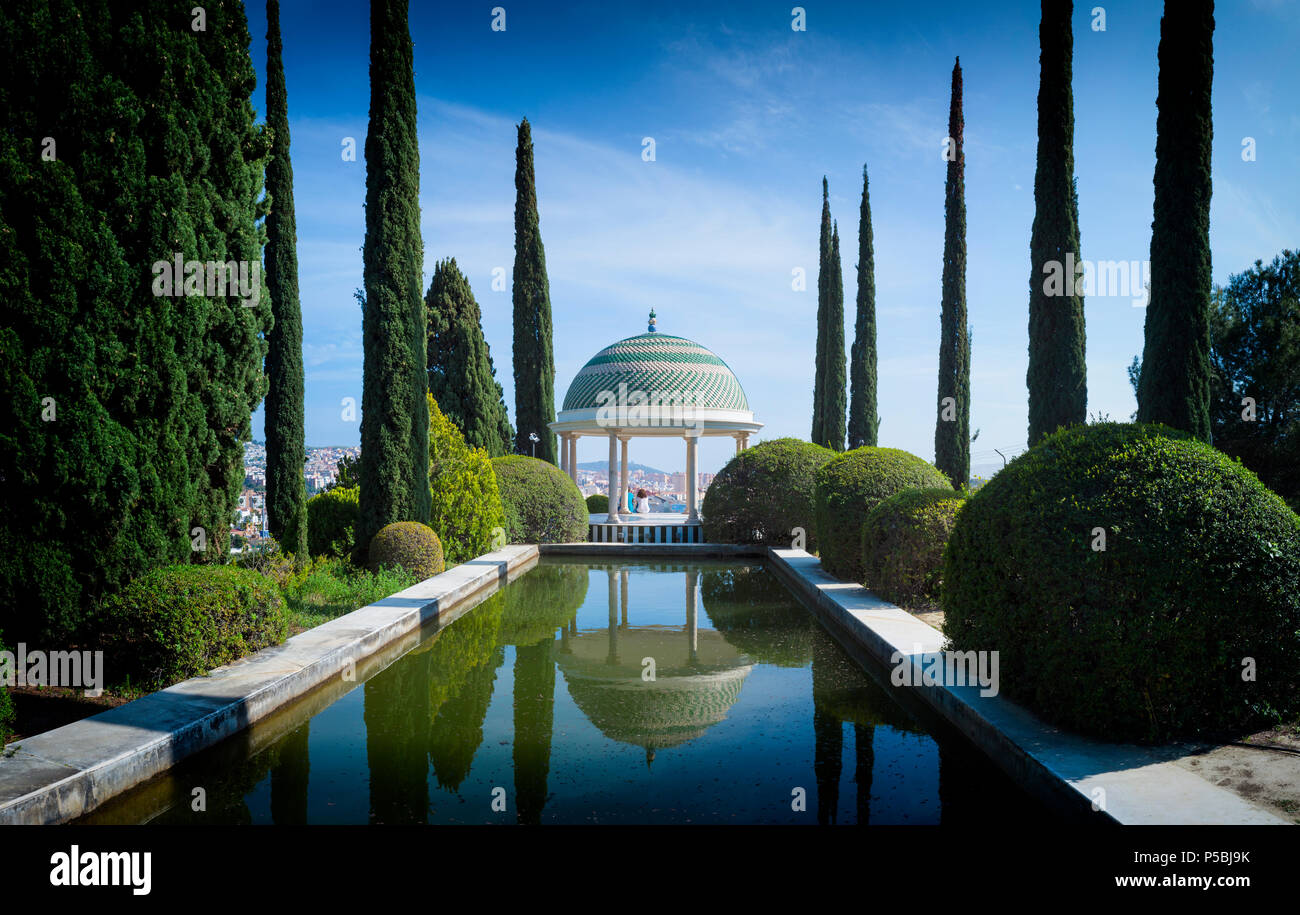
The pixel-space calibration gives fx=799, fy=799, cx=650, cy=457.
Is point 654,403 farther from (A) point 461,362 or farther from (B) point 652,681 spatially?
(B) point 652,681

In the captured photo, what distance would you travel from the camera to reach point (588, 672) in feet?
24.1

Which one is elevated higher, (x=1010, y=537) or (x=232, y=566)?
(x=1010, y=537)

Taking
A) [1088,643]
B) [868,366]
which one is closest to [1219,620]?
[1088,643]

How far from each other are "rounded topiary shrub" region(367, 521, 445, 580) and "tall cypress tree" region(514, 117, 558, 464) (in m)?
10.5

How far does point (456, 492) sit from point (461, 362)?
8574 millimetres

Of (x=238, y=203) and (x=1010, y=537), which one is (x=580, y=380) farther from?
(x=1010, y=537)

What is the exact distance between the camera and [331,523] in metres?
13.9

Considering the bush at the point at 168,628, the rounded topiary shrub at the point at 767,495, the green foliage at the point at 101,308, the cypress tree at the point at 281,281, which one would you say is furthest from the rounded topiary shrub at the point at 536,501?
the bush at the point at 168,628

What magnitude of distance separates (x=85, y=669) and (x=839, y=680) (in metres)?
6.01

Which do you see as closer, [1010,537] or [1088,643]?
[1088,643]

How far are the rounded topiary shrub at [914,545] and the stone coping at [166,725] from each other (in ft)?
18.9

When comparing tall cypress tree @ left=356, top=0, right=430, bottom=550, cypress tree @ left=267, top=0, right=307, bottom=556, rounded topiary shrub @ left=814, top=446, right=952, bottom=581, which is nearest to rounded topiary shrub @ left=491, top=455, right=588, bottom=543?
tall cypress tree @ left=356, top=0, right=430, bottom=550

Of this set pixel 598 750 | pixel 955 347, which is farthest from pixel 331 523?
pixel 955 347

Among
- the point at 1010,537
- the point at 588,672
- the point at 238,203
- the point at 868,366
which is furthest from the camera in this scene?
the point at 868,366
